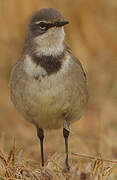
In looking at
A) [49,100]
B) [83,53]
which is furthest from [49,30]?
[83,53]

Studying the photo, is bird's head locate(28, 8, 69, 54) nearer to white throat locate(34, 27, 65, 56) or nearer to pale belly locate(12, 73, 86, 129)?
white throat locate(34, 27, 65, 56)

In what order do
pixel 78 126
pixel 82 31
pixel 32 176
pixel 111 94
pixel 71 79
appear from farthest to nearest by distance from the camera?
pixel 82 31
pixel 111 94
pixel 78 126
pixel 71 79
pixel 32 176

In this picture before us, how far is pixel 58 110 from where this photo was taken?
509 cm

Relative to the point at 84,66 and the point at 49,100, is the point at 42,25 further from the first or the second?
the point at 84,66

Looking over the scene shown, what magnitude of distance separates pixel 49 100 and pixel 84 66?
4.32 meters

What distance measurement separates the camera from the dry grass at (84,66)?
7.30 m

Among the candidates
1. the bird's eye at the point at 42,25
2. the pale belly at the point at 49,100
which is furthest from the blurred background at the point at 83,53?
the bird's eye at the point at 42,25

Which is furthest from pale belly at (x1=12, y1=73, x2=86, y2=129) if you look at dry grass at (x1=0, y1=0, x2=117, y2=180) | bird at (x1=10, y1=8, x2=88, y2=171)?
dry grass at (x1=0, y1=0, x2=117, y2=180)

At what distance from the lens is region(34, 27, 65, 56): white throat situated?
4969 millimetres

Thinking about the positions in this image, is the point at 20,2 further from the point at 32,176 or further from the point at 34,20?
the point at 32,176

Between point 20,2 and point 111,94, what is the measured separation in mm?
2514

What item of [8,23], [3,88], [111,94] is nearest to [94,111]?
[111,94]

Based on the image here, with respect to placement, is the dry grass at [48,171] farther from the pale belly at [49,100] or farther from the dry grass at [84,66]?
the dry grass at [84,66]

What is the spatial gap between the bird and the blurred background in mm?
2396
